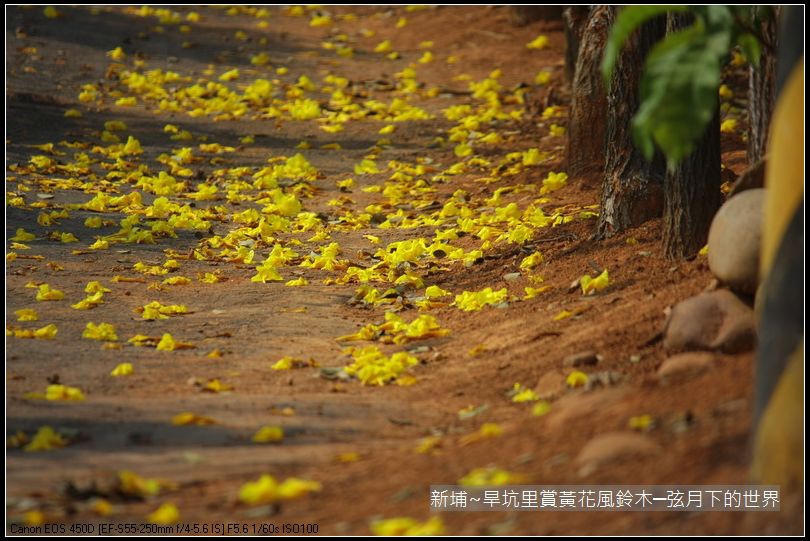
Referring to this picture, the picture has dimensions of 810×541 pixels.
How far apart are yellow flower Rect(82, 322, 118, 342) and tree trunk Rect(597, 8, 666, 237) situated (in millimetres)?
3030

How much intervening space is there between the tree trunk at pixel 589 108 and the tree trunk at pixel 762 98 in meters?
2.58

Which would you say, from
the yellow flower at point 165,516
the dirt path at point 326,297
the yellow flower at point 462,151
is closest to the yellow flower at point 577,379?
the dirt path at point 326,297

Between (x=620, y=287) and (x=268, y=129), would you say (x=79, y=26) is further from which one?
(x=620, y=287)

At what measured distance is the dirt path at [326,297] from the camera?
12.2 feet

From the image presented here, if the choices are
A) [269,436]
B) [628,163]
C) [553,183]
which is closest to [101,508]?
[269,436]

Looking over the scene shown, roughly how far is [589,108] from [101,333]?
4.31 metres

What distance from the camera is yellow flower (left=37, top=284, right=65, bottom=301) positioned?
645 centimetres

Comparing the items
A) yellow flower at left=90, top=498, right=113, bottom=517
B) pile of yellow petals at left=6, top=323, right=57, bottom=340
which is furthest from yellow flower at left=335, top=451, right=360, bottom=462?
pile of yellow petals at left=6, top=323, right=57, bottom=340

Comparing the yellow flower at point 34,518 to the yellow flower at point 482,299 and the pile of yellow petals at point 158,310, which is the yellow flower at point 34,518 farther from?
the yellow flower at point 482,299

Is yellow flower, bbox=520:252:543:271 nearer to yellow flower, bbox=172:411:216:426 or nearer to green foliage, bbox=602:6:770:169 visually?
yellow flower, bbox=172:411:216:426

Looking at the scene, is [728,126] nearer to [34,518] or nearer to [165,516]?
[165,516]

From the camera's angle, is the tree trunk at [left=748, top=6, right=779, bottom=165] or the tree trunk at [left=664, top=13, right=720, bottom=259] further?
the tree trunk at [left=664, top=13, right=720, bottom=259]

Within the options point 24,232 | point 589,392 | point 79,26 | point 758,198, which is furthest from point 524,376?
point 79,26

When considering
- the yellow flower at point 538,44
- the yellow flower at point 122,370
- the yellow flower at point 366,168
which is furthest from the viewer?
the yellow flower at point 538,44
